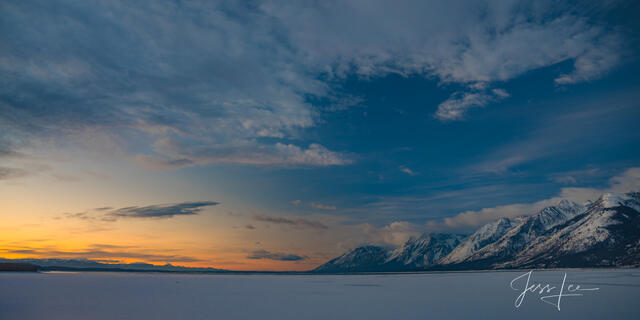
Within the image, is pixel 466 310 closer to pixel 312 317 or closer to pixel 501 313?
pixel 501 313

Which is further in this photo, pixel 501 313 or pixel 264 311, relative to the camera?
pixel 264 311

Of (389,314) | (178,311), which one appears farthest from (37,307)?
(389,314)

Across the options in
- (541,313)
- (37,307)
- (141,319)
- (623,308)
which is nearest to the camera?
(141,319)

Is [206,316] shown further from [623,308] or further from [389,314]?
[623,308]

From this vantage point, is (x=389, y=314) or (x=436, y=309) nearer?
(x=389, y=314)

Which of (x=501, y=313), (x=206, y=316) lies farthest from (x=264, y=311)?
(x=501, y=313)

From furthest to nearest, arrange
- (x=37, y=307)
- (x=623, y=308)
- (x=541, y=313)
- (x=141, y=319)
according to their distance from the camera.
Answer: (x=37, y=307), (x=623, y=308), (x=541, y=313), (x=141, y=319)

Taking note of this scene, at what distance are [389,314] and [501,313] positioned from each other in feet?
42.7

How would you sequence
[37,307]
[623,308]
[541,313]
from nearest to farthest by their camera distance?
[541,313] < [623,308] < [37,307]

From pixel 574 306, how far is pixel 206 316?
47778mm

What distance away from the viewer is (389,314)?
4694 cm

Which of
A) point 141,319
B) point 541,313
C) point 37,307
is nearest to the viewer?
point 141,319

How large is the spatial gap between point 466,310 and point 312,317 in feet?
67.0

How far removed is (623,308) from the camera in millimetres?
49812
